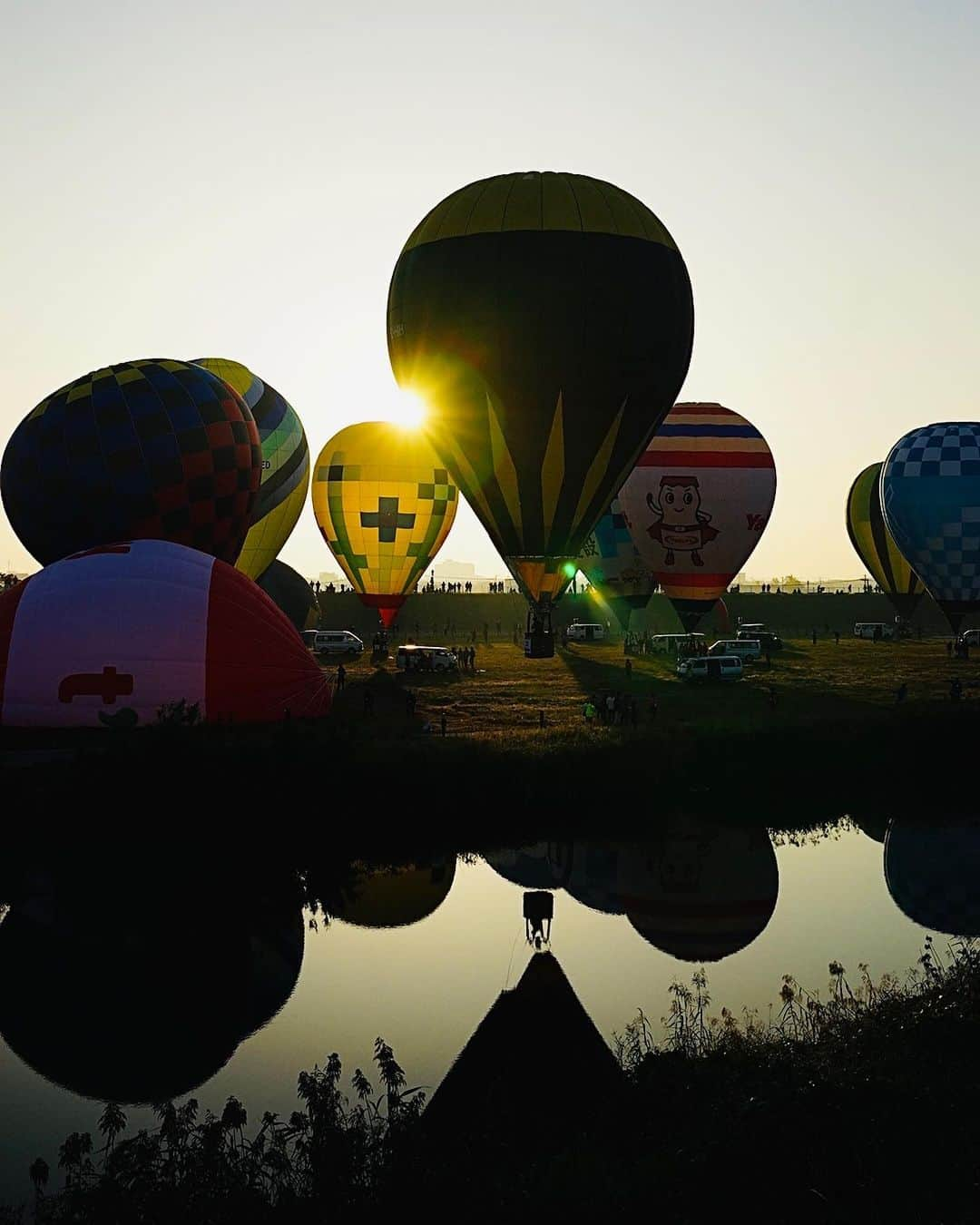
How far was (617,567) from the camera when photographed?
5538 cm

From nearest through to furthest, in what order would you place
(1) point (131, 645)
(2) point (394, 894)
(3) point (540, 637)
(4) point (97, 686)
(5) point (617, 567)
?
(2) point (394, 894) → (4) point (97, 686) → (1) point (131, 645) → (3) point (540, 637) → (5) point (617, 567)

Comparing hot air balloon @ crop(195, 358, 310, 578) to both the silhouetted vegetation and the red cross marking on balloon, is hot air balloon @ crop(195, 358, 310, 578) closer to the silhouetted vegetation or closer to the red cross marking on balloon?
the red cross marking on balloon

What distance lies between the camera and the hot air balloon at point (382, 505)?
4838cm

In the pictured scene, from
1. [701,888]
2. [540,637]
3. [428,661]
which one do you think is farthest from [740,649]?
[701,888]

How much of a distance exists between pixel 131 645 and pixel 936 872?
563 inches

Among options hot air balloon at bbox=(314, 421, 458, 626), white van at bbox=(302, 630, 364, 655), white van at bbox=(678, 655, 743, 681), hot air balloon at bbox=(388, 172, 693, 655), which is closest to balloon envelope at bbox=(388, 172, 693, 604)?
hot air balloon at bbox=(388, 172, 693, 655)

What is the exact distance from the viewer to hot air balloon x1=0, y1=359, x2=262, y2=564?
30172 mm

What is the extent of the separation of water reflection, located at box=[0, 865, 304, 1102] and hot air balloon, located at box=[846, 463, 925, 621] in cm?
4905

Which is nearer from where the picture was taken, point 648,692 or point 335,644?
point 648,692

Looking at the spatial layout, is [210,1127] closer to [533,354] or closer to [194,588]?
[194,588]

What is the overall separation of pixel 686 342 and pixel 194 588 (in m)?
15.0

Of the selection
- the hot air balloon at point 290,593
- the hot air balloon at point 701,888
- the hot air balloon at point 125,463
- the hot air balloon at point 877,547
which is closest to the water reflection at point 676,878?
the hot air balloon at point 701,888

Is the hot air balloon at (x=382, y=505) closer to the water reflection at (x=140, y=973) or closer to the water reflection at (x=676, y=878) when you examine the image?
the water reflection at (x=676, y=878)

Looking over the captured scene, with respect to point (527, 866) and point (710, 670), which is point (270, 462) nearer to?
point (710, 670)
